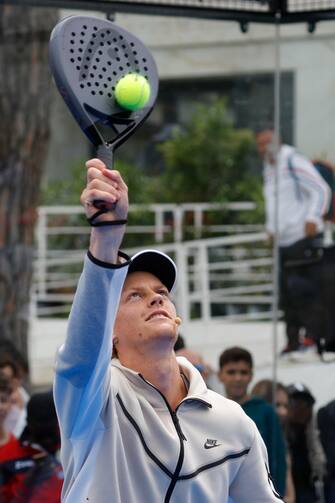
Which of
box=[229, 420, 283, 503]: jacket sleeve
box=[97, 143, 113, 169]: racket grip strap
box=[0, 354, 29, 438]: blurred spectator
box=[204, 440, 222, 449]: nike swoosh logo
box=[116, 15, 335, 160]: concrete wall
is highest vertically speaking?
box=[116, 15, 335, 160]: concrete wall

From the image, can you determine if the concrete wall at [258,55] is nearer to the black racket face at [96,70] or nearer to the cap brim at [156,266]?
the cap brim at [156,266]

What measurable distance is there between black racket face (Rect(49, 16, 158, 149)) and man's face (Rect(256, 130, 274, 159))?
12.8 feet

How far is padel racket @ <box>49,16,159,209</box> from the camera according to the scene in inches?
108

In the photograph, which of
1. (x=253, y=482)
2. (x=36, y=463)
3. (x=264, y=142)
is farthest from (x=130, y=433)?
(x=264, y=142)

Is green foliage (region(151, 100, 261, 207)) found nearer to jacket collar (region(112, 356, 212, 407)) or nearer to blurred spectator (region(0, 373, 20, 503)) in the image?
blurred spectator (region(0, 373, 20, 503))

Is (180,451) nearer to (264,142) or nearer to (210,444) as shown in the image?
(210,444)

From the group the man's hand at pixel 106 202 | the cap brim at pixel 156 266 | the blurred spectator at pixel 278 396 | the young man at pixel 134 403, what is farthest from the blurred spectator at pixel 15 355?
the man's hand at pixel 106 202

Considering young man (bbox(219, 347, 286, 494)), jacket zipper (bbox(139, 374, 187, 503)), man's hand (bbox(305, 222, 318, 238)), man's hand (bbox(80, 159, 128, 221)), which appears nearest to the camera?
man's hand (bbox(80, 159, 128, 221))

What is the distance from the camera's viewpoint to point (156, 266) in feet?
10.5

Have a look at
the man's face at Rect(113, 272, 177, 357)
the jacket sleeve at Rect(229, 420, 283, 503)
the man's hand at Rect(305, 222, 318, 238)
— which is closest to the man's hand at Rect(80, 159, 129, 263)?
the man's face at Rect(113, 272, 177, 357)

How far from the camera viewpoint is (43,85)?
7.82 metres

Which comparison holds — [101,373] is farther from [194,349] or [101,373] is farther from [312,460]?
[194,349]

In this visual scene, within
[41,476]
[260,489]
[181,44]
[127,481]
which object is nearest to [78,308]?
[127,481]

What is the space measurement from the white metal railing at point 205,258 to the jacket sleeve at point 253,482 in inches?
140
